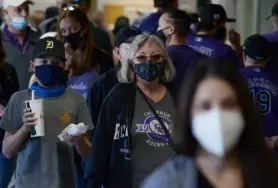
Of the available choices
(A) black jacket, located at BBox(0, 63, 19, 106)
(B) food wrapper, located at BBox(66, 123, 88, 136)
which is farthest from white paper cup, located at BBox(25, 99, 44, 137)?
(A) black jacket, located at BBox(0, 63, 19, 106)

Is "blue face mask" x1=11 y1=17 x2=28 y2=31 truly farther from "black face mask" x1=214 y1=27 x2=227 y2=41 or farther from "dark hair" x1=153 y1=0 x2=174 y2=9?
"black face mask" x1=214 y1=27 x2=227 y2=41

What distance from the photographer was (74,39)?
18.3ft

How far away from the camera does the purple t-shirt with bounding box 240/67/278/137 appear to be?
5408mm

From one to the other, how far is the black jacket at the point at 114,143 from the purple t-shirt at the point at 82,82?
4.40 ft

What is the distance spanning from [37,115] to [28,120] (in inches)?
2.5

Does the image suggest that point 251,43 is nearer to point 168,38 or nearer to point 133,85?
point 168,38

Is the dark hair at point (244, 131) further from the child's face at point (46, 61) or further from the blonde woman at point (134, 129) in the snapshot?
the child's face at point (46, 61)

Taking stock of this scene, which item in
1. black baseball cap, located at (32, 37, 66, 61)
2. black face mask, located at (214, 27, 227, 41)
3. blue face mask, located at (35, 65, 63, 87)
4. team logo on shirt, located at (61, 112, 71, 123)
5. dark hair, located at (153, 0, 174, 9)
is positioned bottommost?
team logo on shirt, located at (61, 112, 71, 123)

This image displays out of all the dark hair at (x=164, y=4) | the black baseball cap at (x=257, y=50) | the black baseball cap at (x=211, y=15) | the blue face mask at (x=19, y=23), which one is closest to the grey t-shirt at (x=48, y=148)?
the black baseball cap at (x=257, y=50)

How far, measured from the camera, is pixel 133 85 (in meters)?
4.20

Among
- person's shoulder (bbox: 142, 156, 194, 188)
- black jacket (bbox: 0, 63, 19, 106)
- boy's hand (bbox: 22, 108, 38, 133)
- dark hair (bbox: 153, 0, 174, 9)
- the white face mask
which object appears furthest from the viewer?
dark hair (bbox: 153, 0, 174, 9)

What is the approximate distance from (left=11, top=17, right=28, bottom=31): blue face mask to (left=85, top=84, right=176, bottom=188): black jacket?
A: 2.81 meters

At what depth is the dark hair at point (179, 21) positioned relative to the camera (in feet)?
19.1

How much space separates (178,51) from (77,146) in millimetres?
1705
